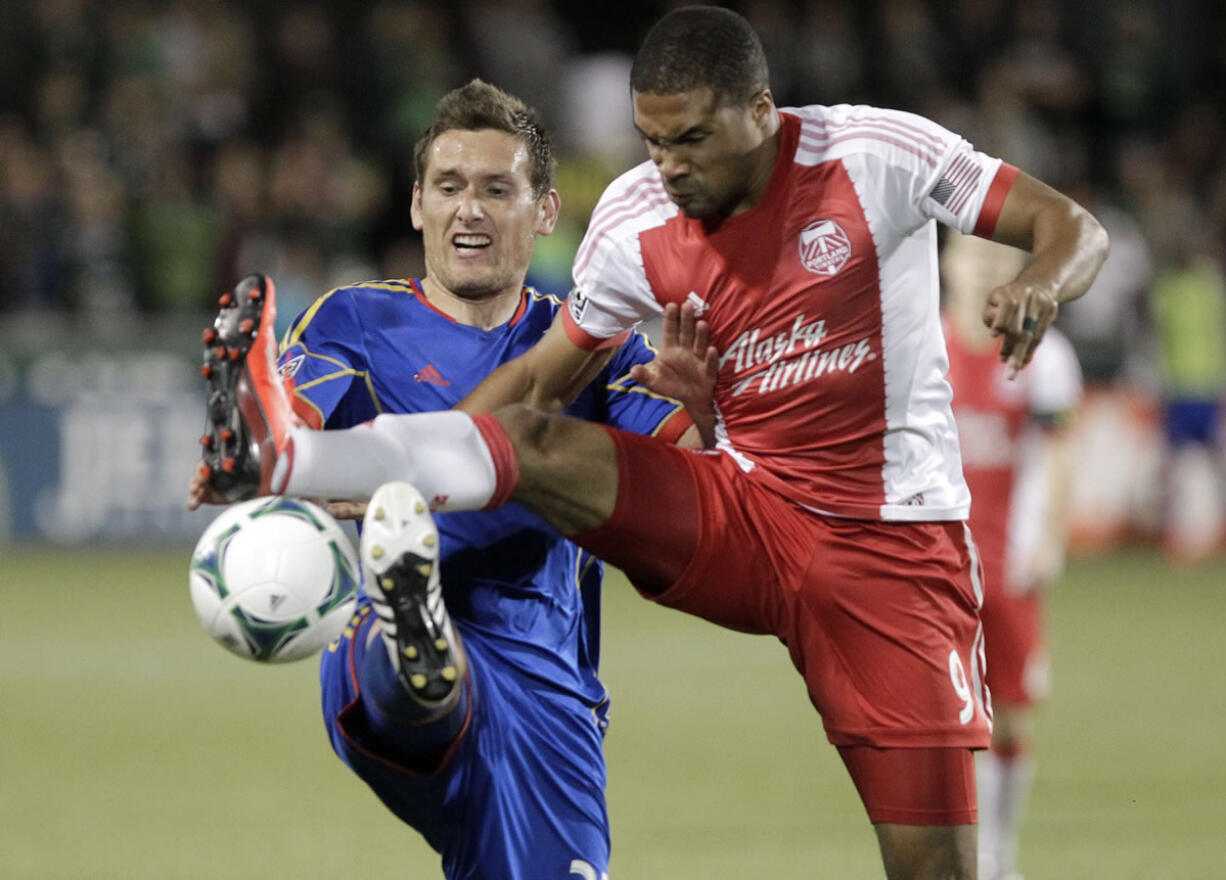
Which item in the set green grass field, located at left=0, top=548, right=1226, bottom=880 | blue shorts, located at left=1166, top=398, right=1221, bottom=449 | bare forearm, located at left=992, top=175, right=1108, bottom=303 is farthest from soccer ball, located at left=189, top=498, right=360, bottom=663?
blue shorts, located at left=1166, top=398, right=1221, bottom=449

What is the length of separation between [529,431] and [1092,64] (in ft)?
51.6

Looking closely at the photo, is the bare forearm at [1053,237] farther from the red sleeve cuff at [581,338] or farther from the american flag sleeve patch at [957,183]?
the red sleeve cuff at [581,338]

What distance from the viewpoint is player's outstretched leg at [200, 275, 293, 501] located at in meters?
4.13

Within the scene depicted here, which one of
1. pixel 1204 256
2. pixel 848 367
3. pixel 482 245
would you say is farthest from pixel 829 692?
pixel 1204 256

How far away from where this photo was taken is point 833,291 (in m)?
4.57

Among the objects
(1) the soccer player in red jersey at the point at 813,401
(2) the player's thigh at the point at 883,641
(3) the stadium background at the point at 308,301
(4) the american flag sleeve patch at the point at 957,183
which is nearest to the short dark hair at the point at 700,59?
(1) the soccer player in red jersey at the point at 813,401

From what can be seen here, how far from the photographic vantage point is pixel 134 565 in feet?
47.4

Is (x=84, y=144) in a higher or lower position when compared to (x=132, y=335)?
higher

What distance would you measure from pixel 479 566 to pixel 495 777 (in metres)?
0.52

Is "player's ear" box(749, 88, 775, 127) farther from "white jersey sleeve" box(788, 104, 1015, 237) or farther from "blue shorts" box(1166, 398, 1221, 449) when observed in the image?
"blue shorts" box(1166, 398, 1221, 449)

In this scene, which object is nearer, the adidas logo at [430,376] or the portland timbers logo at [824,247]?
the portland timbers logo at [824,247]

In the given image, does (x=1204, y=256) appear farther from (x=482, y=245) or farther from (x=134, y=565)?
(x=482, y=245)

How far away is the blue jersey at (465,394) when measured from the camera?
482 centimetres

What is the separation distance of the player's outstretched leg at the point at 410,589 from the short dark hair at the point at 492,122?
1323mm
